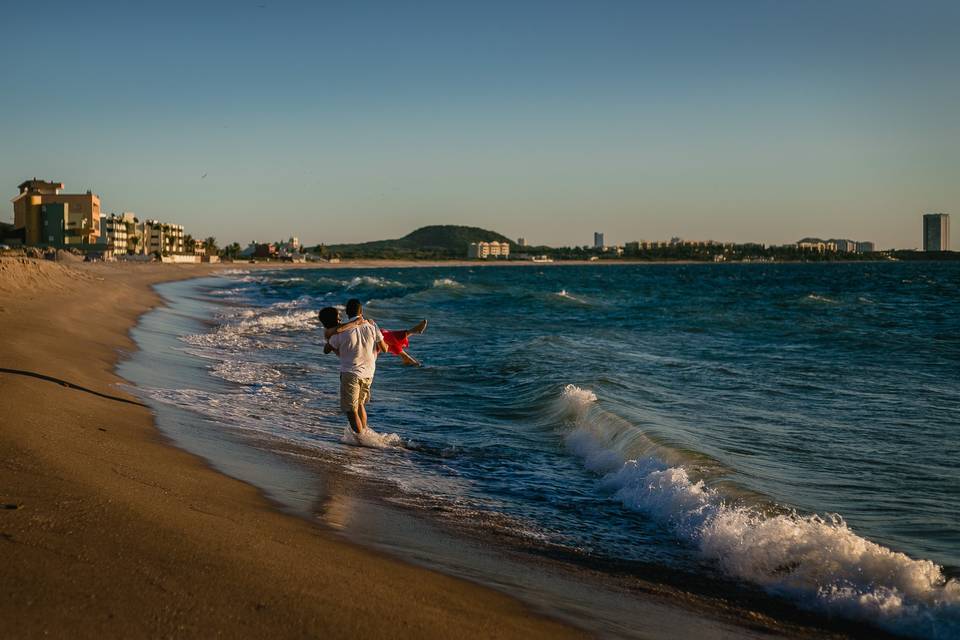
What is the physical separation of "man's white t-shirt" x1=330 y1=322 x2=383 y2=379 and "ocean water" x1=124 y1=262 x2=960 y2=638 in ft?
2.66

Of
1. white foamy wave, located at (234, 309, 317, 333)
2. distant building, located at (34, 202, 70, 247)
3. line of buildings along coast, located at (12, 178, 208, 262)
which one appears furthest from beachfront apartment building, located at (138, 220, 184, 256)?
white foamy wave, located at (234, 309, 317, 333)

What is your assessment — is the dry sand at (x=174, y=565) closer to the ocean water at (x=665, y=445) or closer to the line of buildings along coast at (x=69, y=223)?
the ocean water at (x=665, y=445)

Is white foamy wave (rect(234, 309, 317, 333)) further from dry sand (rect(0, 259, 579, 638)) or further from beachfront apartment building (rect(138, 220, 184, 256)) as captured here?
beachfront apartment building (rect(138, 220, 184, 256))

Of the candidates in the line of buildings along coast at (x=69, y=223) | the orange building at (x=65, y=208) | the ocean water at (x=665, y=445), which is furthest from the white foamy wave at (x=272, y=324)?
the orange building at (x=65, y=208)

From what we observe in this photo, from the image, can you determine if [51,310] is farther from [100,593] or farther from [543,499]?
[100,593]

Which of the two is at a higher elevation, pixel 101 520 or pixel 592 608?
pixel 101 520

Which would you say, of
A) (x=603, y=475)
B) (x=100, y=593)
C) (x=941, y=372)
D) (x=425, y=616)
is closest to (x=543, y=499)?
(x=603, y=475)

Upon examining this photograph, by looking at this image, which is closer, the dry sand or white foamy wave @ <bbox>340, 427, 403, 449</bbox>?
the dry sand

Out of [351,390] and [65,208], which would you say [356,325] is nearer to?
[351,390]

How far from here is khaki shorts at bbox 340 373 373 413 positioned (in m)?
8.43

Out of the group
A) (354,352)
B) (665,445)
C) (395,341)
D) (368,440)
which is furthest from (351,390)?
(665,445)

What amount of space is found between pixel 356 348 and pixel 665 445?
11.0 feet

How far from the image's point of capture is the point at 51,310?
16719mm

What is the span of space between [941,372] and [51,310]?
1744 cm
